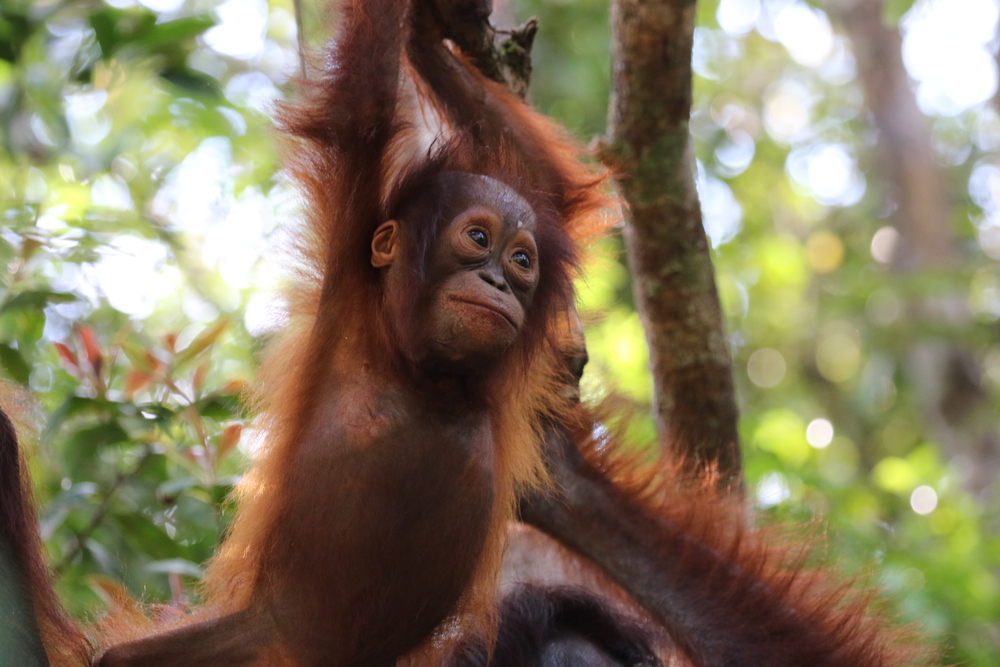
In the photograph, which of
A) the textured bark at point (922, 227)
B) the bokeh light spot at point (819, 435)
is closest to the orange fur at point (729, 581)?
the bokeh light spot at point (819, 435)

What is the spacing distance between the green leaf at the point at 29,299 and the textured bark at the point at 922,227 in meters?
A: 6.73

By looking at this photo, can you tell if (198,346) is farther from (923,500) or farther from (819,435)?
(819,435)

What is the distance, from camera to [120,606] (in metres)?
2.69

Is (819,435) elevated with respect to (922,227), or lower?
lower

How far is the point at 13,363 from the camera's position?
9.32 feet

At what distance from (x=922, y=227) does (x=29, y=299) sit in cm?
939

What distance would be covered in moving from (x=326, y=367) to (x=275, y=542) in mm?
473

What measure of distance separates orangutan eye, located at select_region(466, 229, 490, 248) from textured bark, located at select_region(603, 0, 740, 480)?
0.81 meters

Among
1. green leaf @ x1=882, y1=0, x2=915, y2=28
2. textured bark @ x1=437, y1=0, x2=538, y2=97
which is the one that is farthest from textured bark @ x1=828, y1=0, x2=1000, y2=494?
textured bark @ x1=437, y1=0, x2=538, y2=97

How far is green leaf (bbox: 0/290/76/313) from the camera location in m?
2.79

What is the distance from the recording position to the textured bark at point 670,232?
309cm

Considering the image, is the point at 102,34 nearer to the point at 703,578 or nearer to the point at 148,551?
the point at 148,551

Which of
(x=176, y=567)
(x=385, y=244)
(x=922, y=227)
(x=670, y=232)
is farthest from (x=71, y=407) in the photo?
(x=922, y=227)

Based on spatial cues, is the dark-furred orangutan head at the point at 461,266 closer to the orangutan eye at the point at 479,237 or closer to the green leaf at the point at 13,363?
the orangutan eye at the point at 479,237
